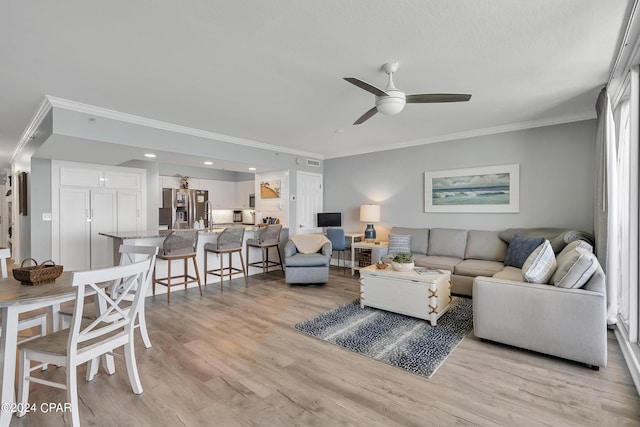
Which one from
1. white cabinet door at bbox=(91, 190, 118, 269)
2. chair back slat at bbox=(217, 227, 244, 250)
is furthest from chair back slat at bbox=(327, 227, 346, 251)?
white cabinet door at bbox=(91, 190, 118, 269)

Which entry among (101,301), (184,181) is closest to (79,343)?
(101,301)

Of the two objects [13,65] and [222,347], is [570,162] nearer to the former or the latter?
[222,347]

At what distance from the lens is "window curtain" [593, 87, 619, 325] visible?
114 inches

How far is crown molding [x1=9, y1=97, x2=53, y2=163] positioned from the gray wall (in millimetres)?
4813

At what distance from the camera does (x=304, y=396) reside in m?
2.07

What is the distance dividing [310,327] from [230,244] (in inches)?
89.9

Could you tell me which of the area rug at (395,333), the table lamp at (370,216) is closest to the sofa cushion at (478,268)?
the area rug at (395,333)

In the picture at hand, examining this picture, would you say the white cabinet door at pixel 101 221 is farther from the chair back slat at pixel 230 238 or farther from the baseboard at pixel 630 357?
the baseboard at pixel 630 357

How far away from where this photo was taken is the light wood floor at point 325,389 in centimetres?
185

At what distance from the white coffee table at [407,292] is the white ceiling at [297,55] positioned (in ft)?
6.66

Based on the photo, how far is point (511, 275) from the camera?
11.4 ft

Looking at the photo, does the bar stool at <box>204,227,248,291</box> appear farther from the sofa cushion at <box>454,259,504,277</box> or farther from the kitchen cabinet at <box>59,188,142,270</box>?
the sofa cushion at <box>454,259,504,277</box>

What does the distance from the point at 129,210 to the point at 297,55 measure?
5.32 meters

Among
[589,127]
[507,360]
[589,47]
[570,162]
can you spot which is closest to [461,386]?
[507,360]
